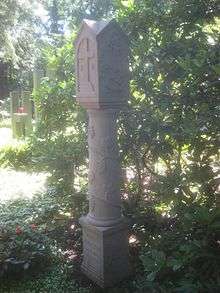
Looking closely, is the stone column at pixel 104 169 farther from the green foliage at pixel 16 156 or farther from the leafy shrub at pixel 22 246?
the green foliage at pixel 16 156

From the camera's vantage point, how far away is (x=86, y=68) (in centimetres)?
397

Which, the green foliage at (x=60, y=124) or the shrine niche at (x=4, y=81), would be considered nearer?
the green foliage at (x=60, y=124)

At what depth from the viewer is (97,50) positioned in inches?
149

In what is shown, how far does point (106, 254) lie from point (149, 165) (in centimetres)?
146

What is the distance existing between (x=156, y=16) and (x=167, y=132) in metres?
1.40

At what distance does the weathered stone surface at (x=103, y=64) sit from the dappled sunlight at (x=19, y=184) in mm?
3388

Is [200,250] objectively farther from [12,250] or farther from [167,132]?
[12,250]

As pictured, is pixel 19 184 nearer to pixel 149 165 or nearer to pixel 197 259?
pixel 149 165

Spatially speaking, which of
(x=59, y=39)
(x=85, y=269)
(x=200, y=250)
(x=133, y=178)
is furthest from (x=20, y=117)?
(x=200, y=250)

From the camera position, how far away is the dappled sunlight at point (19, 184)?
7.23 m

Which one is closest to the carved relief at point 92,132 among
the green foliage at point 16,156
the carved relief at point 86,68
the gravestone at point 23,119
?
the carved relief at point 86,68

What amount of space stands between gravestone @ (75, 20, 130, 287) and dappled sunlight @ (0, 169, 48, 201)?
3.01m

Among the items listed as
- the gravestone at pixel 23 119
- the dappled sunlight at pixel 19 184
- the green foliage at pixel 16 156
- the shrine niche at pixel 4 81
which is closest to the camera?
the dappled sunlight at pixel 19 184

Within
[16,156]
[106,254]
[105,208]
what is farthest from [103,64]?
[16,156]
